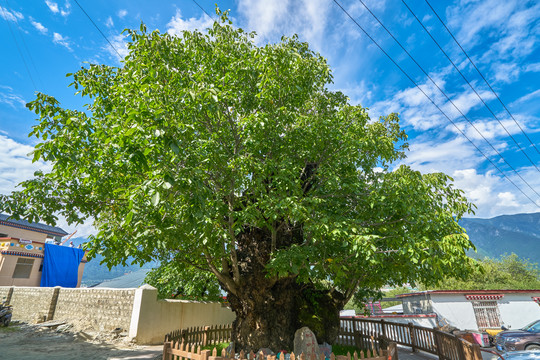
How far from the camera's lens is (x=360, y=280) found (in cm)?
1145

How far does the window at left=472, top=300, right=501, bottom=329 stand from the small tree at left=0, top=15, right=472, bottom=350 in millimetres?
20547

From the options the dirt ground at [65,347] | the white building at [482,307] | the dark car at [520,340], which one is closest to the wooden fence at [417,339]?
the dark car at [520,340]

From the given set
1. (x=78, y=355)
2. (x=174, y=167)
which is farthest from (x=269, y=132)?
(x=78, y=355)

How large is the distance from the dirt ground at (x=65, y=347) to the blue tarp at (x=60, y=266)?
51.2ft

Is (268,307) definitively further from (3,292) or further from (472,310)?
(3,292)

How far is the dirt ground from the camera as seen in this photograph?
9852 millimetres

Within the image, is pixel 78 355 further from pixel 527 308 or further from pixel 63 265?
pixel 527 308

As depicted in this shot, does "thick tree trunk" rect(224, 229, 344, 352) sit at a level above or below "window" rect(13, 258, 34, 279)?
below

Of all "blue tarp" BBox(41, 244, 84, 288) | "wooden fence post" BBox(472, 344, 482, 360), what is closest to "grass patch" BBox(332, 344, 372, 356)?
"wooden fence post" BBox(472, 344, 482, 360)

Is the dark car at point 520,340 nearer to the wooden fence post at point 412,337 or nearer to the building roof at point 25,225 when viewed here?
the wooden fence post at point 412,337

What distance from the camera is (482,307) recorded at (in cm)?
2475

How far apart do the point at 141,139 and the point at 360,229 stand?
19.0 ft

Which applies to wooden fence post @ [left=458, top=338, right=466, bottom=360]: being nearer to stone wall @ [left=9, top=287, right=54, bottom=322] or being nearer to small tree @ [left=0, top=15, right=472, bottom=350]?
small tree @ [left=0, top=15, right=472, bottom=350]

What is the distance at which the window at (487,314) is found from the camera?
80.1 ft
